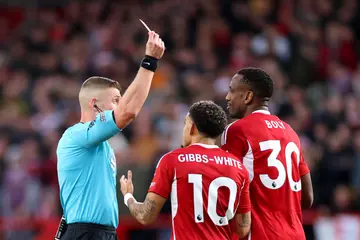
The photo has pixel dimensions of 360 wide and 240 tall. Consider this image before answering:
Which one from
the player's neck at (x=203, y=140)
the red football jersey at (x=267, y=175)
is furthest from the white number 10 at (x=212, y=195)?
the red football jersey at (x=267, y=175)

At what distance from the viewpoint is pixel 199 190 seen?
6738mm

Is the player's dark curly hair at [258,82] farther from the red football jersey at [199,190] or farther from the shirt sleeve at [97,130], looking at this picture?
the shirt sleeve at [97,130]

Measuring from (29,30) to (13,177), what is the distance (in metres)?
5.35

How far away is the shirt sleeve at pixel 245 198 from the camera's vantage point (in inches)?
272

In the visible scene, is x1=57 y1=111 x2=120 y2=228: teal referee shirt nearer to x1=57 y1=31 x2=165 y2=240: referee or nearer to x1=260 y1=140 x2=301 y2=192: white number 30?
x1=57 y1=31 x2=165 y2=240: referee

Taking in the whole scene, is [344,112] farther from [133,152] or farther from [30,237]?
[30,237]

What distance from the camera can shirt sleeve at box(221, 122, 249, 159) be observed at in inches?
283

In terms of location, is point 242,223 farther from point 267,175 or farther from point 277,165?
Answer: point 277,165

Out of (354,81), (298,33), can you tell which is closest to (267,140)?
(354,81)

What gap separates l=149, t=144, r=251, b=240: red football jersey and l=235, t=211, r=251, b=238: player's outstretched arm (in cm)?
15

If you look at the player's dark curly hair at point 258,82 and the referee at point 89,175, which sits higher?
the player's dark curly hair at point 258,82

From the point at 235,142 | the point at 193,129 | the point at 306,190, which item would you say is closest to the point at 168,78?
the point at 306,190

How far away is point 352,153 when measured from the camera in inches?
530

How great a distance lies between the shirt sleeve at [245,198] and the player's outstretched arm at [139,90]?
1.04 metres
